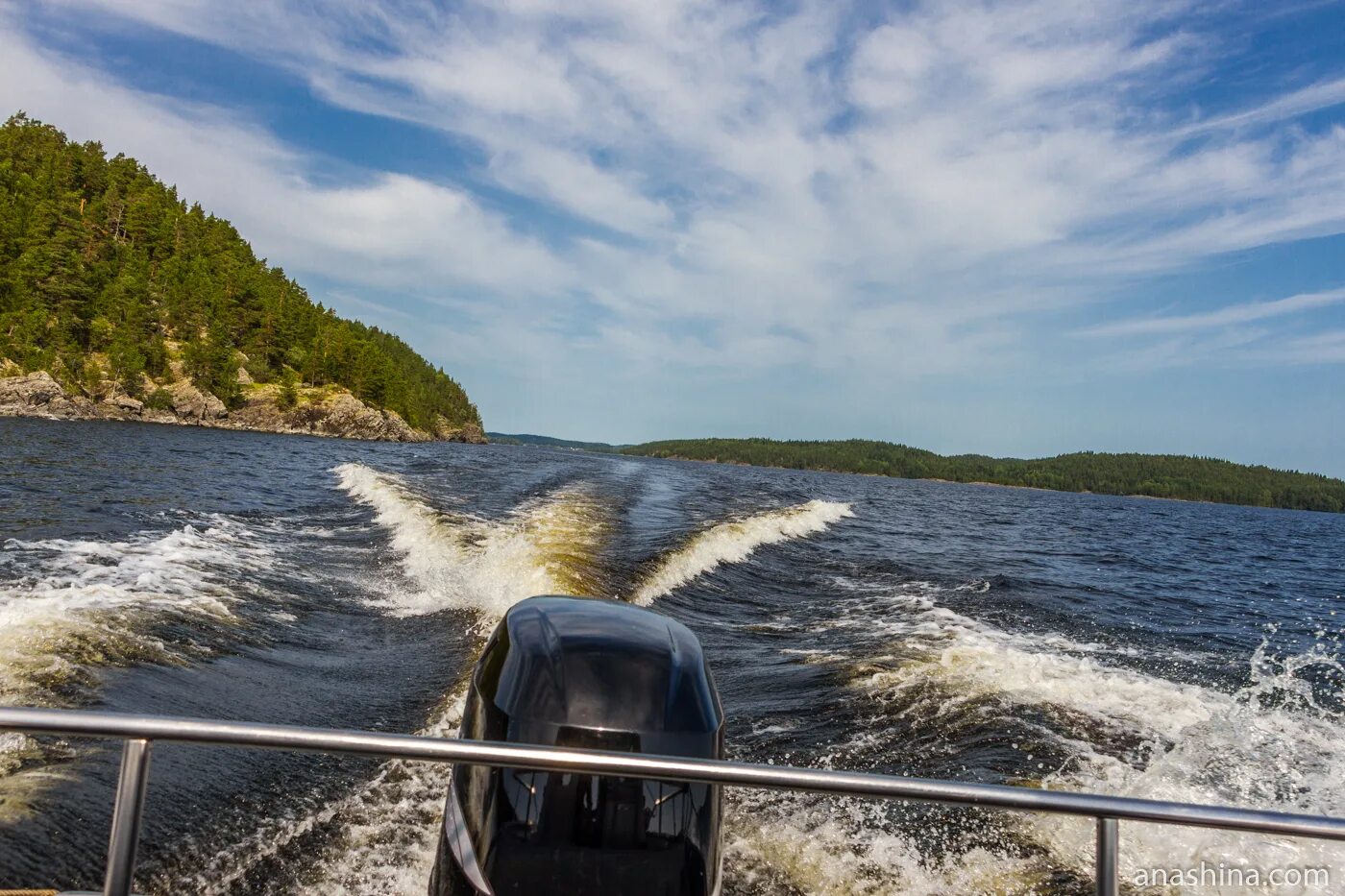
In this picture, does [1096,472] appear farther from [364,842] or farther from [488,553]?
[364,842]

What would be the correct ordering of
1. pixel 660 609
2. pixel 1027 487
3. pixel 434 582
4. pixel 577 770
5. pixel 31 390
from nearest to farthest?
1. pixel 577 770
2. pixel 660 609
3. pixel 434 582
4. pixel 31 390
5. pixel 1027 487

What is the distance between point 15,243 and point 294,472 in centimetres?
6117

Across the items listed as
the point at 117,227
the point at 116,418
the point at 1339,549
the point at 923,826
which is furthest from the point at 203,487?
the point at 117,227

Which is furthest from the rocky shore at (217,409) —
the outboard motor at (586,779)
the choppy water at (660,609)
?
the outboard motor at (586,779)

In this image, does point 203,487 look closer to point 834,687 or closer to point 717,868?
point 834,687

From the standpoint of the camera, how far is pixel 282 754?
5129mm

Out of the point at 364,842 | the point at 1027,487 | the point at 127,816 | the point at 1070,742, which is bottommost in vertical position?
the point at 364,842

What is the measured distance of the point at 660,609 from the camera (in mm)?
10516

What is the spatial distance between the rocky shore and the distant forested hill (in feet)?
344

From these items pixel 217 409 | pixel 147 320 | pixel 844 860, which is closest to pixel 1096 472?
pixel 217 409

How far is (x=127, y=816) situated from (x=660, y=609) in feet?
29.7

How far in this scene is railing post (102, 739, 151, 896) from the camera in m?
1.61

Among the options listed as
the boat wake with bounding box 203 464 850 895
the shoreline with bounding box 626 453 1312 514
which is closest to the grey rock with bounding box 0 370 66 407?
the boat wake with bounding box 203 464 850 895

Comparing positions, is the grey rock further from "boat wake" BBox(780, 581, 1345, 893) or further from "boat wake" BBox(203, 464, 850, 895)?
"boat wake" BBox(780, 581, 1345, 893)
